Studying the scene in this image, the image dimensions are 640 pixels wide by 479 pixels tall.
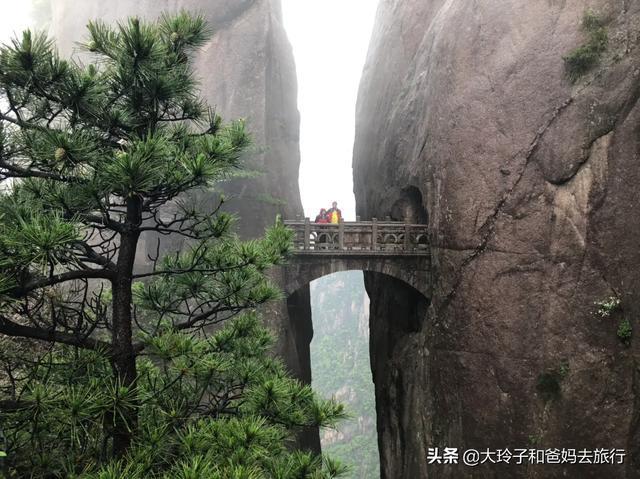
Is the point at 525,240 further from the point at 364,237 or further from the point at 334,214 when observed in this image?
the point at 334,214

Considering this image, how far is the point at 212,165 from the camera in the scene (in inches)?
126

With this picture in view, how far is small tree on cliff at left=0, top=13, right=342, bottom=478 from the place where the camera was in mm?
2701

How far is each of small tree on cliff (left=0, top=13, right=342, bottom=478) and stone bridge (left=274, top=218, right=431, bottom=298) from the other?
7.14 meters

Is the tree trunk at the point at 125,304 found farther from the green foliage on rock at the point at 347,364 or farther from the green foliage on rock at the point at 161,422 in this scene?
the green foliage on rock at the point at 347,364

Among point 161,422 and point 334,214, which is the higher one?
point 334,214

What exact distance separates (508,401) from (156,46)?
9.23 meters

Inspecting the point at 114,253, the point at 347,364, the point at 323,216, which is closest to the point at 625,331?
the point at 323,216

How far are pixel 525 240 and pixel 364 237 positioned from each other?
13.8ft

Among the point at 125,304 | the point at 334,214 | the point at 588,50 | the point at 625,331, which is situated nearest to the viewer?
the point at 125,304

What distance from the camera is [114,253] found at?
3.40 meters

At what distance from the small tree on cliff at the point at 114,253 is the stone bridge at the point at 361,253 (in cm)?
714

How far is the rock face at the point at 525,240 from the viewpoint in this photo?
8078 millimetres

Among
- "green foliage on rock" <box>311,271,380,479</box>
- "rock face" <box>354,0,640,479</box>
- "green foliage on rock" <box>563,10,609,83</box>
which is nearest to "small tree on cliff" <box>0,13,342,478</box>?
"rock face" <box>354,0,640,479</box>

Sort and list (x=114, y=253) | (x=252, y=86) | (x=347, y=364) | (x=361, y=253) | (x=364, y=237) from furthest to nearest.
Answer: (x=347, y=364) < (x=252, y=86) < (x=364, y=237) < (x=361, y=253) < (x=114, y=253)
